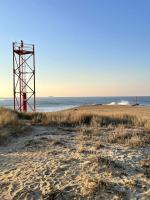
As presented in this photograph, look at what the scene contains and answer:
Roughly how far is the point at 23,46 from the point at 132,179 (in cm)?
2201

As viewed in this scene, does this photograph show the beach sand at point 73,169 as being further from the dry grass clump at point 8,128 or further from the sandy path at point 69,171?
the dry grass clump at point 8,128

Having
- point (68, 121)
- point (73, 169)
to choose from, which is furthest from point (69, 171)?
point (68, 121)

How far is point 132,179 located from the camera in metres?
6.89

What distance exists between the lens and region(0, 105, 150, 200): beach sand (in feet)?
20.7

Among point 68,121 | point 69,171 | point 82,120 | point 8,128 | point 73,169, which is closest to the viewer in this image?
point 69,171

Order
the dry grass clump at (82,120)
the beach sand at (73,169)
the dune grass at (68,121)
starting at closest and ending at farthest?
the beach sand at (73,169) → the dune grass at (68,121) → the dry grass clump at (82,120)

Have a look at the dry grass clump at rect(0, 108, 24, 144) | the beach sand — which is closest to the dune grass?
the dry grass clump at rect(0, 108, 24, 144)

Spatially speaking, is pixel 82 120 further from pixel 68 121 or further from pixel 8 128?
pixel 8 128

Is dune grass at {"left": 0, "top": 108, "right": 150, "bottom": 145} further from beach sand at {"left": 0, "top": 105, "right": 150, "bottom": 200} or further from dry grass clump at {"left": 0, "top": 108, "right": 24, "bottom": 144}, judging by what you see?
beach sand at {"left": 0, "top": 105, "right": 150, "bottom": 200}

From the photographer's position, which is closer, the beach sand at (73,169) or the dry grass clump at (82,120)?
the beach sand at (73,169)

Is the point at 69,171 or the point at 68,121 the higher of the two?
the point at 68,121

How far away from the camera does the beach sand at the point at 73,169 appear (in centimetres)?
632

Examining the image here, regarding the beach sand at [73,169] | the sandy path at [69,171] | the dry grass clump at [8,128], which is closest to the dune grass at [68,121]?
the dry grass clump at [8,128]

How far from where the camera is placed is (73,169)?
24.7 feet
